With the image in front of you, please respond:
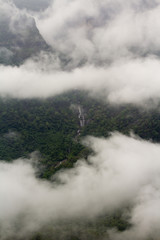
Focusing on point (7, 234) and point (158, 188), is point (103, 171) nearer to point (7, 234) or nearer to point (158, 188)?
point (158, 188)

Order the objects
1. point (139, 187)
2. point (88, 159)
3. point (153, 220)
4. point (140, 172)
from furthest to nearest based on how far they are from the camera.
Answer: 1. point (88, 159)
2. point (140, 172)
3. point (139, 187)
4. point (153, 220)

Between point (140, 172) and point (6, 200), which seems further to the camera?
point (140, 172)

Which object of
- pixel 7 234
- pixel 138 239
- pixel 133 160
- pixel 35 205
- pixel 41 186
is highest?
pixel 133 160

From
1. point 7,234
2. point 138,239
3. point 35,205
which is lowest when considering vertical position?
point 138,239

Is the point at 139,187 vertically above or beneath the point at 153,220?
above

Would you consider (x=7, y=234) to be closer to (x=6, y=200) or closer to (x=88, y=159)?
(x=6, y=200)

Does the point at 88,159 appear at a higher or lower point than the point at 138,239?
higher

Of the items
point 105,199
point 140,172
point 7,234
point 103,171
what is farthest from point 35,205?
point 140,172

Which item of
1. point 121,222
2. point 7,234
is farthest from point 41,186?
point 121,222

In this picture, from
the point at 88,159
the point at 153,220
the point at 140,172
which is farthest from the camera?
the point at 88,159
